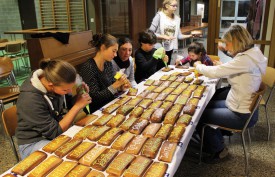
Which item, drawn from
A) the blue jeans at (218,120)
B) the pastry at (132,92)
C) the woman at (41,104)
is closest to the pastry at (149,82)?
the pastry at (132,92)

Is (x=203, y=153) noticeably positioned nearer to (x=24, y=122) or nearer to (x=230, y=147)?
(x=230, y=147)

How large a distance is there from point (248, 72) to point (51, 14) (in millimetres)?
6460

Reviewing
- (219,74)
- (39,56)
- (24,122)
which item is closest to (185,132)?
(219,74)

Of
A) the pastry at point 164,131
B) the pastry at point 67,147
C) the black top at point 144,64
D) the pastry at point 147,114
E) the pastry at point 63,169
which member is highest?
the black top at point 144,64

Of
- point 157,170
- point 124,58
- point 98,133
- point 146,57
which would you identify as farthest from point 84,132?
point 146,57

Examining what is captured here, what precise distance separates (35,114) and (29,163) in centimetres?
34

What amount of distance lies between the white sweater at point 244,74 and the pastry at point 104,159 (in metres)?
1.13

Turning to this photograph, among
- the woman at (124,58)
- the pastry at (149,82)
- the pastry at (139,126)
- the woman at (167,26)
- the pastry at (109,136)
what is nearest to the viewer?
the pastry at (109,136)

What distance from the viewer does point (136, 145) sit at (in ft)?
4.09

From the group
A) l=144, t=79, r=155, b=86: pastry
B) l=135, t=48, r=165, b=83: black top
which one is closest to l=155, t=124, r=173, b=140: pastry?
l=144, t=79, r=155, b=86: pastry

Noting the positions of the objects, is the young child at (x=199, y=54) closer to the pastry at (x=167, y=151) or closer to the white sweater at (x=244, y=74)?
the white sweater at (x=244, y=74)

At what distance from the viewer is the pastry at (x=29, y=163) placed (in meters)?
1.07

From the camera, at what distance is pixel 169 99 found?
1822 millimetres

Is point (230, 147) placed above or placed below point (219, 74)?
below
